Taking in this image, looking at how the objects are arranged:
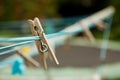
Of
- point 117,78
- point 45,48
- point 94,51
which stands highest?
point 94,51

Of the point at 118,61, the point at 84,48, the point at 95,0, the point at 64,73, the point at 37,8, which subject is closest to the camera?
the point at 64,73

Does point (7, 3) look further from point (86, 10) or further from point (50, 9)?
point (86, 10)

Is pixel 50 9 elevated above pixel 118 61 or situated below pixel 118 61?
above

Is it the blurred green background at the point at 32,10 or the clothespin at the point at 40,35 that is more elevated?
the blurred green background at the point at 32,10

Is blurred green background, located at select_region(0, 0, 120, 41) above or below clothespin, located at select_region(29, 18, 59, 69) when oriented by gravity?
above

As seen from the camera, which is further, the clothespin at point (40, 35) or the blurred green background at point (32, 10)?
the blurred green background at point (32, 10)

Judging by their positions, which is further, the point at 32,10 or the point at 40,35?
the point at 32,10

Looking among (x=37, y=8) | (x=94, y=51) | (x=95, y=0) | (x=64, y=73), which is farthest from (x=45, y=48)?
(x=95, y=0)

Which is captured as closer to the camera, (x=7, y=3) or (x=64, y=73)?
(x=64, y=73)

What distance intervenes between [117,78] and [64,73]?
1.38ft

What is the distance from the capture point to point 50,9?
767 centimetres

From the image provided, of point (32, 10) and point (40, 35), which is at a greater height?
point (32, 10)

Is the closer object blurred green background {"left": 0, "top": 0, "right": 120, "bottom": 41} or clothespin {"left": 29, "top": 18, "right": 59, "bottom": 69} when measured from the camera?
clothespin {"left": 29, "top": 18, "right": 59, "bottom": 69}

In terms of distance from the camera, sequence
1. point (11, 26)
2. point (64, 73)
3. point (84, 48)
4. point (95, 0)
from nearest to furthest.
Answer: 1. point (64, 73)
2. point (11, 26)
3. point (84, 48)
4. point (95, 0)
